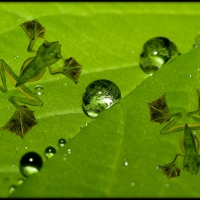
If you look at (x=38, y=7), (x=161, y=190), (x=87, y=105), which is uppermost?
(x=38, y=7)

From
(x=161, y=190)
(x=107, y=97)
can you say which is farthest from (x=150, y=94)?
(x=161, y=190)

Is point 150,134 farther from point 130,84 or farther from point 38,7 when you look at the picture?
point 38,7

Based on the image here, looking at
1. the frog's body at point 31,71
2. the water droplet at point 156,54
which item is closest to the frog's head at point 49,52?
the frog's body at point 31,71

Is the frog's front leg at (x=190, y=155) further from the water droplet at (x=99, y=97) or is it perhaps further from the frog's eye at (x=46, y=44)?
the frog's eye at (x=46, y=44)

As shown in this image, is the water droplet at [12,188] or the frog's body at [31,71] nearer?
the water droplet at [12,188]

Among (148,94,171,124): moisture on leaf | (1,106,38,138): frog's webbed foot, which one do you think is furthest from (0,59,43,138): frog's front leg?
(148,94,171,124): moisture on leaf
